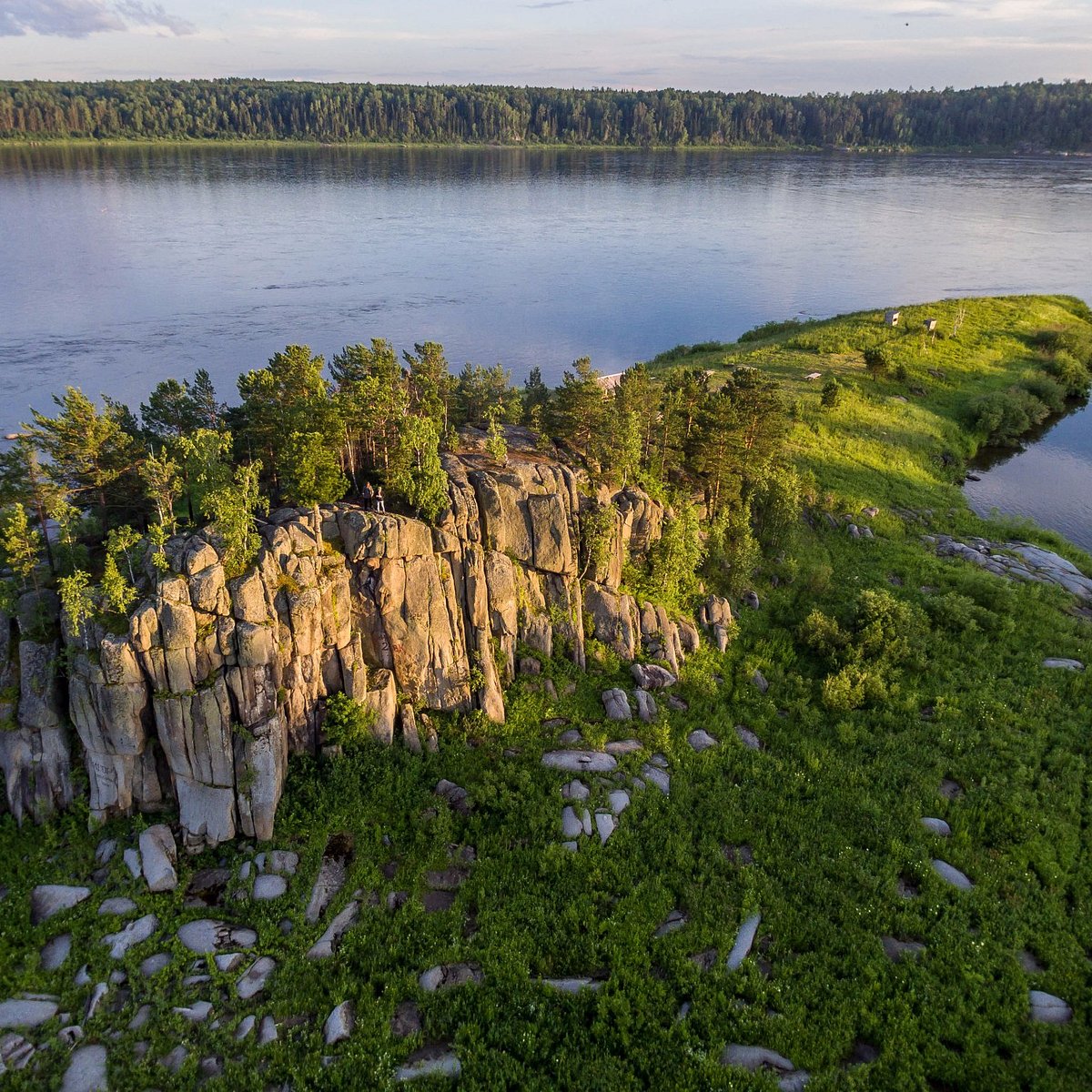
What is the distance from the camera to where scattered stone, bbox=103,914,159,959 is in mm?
21516

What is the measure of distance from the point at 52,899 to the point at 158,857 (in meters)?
2.97

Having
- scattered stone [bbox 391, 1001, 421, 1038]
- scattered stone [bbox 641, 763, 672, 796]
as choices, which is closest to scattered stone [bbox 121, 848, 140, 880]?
scattered stone [bbox 391, 1001, 421, 1038]

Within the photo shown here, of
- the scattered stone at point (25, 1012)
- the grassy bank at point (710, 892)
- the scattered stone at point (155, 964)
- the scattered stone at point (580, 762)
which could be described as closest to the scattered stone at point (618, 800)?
the grassy bank at point (710, 892)

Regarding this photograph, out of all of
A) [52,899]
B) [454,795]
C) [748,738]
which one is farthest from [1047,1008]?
[52,899]

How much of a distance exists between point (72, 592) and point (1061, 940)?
105 ft

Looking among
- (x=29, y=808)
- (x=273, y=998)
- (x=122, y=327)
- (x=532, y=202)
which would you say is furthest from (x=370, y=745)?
(x=532, y=202)

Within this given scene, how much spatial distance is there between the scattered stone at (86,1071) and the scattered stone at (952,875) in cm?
2450

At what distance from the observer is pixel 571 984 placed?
21234mm

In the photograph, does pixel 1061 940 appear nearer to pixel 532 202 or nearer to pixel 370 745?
pixel 370 745

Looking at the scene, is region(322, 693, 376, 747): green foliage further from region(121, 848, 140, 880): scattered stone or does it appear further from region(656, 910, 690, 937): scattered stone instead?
region(656, 910, 690, 937): scattered stone

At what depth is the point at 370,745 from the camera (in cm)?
2795

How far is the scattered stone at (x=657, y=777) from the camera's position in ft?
92.1

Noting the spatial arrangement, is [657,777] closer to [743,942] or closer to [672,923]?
[672,923]

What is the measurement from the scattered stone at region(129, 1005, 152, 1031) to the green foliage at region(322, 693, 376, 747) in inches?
374
